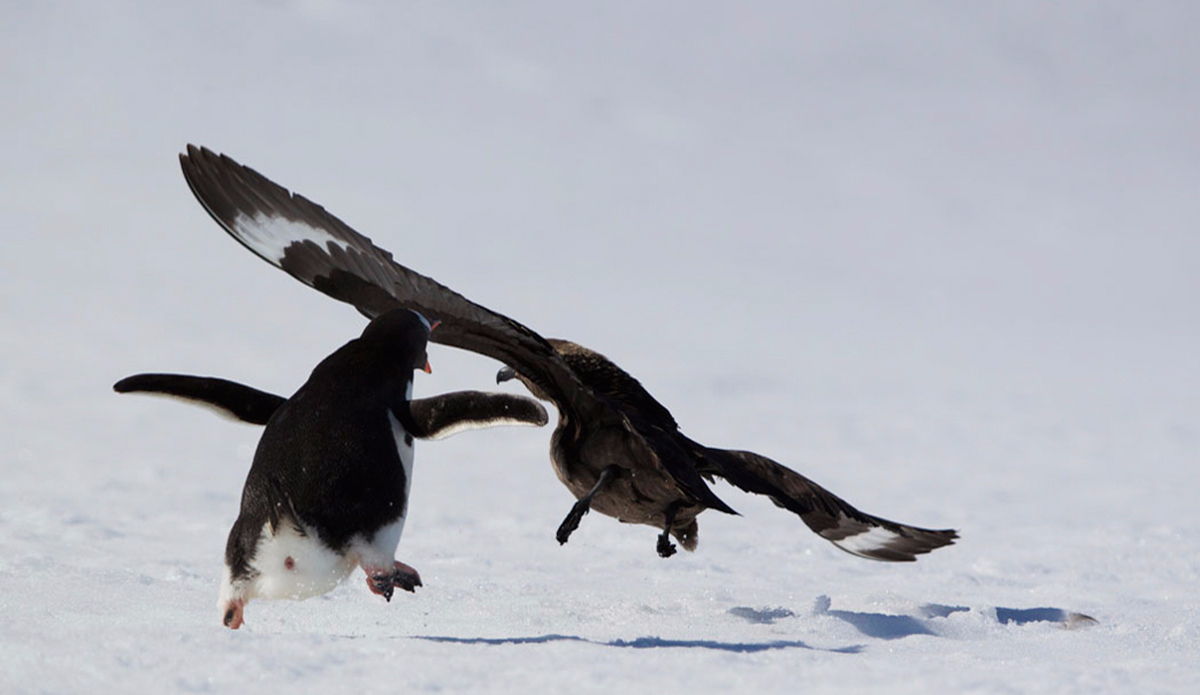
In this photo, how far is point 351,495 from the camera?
162 inches

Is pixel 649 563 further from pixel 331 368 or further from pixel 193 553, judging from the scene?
pixel 331 368

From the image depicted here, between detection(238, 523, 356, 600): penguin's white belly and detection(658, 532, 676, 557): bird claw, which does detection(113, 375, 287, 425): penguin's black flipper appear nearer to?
detection(238, 523, 356, 600): penguin's white belly

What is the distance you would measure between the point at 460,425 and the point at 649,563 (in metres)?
2.30

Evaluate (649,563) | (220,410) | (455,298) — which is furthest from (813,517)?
(220,410)

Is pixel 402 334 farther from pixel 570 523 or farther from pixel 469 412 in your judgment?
pixel 570 523

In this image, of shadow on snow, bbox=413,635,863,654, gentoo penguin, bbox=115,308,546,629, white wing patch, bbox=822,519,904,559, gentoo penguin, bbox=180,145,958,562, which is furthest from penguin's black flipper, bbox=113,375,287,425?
white wing patch, bbox=822,519,904,559

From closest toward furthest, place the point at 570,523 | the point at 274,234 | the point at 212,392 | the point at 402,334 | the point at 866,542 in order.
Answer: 1. the point at 570,523
2. the point at 402,334
3. the point at 212,392
4. the point at 274,234
5. the point at 866,542

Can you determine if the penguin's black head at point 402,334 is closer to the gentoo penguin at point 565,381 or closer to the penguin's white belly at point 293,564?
the gentoo penguin at point 565,381

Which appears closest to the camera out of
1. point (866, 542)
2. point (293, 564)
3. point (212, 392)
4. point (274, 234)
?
point (293, 564)

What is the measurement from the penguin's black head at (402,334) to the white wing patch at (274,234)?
432 mm

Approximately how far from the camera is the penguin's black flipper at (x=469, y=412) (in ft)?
14.6

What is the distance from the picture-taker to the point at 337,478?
4109 millimetres

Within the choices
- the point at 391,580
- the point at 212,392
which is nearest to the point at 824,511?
the point at 391,580

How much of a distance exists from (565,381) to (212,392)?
1258 millimetres
